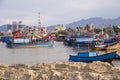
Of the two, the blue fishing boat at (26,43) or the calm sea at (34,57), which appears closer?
the calm sea at (34,57)

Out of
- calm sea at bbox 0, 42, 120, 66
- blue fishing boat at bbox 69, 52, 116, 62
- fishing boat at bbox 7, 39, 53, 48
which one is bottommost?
calm sea at bbox 0, 42, 120, 66

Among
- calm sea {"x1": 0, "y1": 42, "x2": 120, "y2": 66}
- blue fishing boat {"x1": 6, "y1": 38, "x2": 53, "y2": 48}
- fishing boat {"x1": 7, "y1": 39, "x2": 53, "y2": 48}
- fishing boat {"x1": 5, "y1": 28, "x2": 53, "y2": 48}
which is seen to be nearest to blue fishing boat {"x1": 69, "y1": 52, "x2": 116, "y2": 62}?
calm sea {"x1": 0, "y1": 42, "x2": 120, "y2": 66}

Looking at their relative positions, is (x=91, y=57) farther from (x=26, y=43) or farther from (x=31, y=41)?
(x=31, y=41)

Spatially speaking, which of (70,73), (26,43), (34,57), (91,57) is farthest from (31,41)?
(70,73)

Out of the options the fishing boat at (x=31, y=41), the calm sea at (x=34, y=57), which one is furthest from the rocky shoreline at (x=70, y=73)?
the fishing boat at (x=31, y=41)

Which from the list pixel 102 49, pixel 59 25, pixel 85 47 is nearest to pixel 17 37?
pixel 85 47

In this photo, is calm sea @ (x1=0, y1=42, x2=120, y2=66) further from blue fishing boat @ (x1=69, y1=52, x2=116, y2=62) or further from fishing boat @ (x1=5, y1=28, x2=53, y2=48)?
fishing boat @ (x1=5, y1=28, x2=53, y2=48)

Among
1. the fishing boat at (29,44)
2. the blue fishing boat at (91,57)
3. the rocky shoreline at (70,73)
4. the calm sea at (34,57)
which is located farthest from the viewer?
the fishing boat at (29,44)

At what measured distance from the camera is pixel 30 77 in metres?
12.7

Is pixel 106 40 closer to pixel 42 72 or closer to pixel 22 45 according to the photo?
pixel 22 45

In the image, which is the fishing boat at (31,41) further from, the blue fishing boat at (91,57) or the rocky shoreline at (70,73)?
the rocky shoreline at (70,73)

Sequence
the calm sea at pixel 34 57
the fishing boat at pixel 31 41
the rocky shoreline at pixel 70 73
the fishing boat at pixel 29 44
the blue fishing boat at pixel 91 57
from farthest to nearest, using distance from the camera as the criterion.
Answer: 1. the fishing boat at pixel 31 41
2. the fishing boat at pixel 29 44
3. the calm sea at pixel 34 57
4. the blue fishing boat at pixel 91 57
5. the rocky shoreline at pixel 70 73

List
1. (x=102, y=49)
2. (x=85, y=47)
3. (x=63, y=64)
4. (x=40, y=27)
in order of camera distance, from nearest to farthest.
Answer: (x=63, y=64)
(x=102, y=49)
(x=85, y=47)
(x=40, y=27)

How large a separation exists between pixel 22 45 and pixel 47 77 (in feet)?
214
